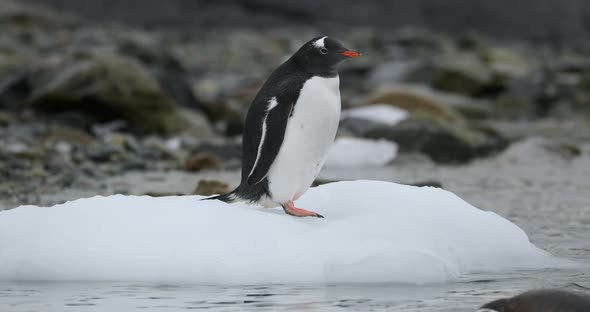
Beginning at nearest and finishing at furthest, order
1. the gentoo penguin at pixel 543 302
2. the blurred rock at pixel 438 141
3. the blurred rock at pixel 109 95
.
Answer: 1. the gentoo penguin at pixel 543 302
2. the blurred rock at pixel 438 141
3. the blurred rock at pixel 109 95

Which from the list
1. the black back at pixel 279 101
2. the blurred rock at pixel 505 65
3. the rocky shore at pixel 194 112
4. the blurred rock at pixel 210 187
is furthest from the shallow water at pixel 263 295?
the blurred rock at pixel 505 65

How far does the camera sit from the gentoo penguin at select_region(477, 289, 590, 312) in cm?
381

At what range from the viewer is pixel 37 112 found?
12.8 m

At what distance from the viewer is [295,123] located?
4996 millimetres

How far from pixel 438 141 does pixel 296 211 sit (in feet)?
21.3

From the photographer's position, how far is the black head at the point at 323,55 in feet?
16.6

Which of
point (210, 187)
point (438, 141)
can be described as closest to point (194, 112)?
point (438, 141)

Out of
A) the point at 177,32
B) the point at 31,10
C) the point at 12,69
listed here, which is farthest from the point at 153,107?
the point at 177,32

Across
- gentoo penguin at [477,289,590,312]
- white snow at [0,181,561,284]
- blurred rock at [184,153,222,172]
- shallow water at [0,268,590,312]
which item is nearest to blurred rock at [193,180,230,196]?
white snow at [0,181,561,284]

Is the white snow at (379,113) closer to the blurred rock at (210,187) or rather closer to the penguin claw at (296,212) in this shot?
the blurred rock at (210,187)

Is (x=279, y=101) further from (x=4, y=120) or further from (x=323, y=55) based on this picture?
(x=4, y=120)

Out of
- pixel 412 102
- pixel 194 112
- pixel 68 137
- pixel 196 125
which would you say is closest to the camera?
pixel 68 137

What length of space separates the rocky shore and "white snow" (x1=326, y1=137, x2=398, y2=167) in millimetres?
171

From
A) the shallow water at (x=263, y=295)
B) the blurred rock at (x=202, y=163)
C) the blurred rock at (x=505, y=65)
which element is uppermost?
the blurred rock at (x=505, y=65)
